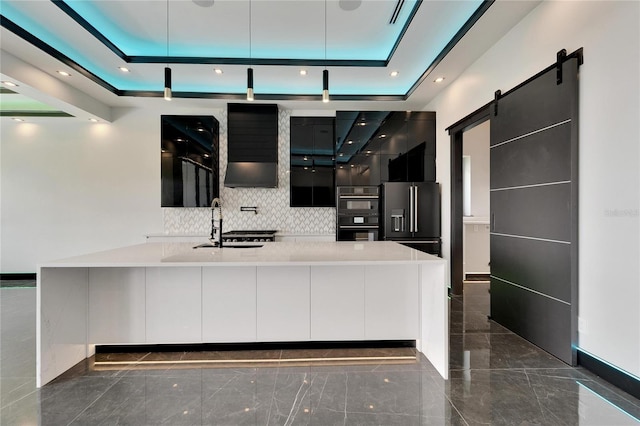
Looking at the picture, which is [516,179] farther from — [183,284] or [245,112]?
[245,112]

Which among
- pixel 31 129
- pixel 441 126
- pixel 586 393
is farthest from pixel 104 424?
pixel 31 129

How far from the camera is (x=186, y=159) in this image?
14.9 ft

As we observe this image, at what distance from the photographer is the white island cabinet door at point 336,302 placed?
7.81 ft

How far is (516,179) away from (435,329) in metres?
1.70

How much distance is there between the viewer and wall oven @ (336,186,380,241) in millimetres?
4551

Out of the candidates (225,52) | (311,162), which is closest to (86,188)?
(225,52)

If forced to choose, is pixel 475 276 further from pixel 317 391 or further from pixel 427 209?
pixel 317 391

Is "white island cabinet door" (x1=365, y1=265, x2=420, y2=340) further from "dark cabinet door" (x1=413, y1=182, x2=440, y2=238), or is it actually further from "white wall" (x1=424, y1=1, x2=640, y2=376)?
"dark cabinet door" (x1=413, y1=182, x2=440, y2=238)

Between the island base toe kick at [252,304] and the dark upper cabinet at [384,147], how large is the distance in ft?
8.16

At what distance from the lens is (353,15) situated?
296 centimetres

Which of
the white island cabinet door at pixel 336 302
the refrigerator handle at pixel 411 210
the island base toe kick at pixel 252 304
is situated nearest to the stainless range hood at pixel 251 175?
the refrigerator handle at pixel 411 210

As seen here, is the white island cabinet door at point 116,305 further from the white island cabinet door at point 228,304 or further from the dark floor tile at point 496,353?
the dark floor tile at point 496,353

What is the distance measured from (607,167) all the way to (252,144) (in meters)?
4.26

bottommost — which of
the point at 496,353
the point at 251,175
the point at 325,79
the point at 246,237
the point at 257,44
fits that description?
the point at 496,353
